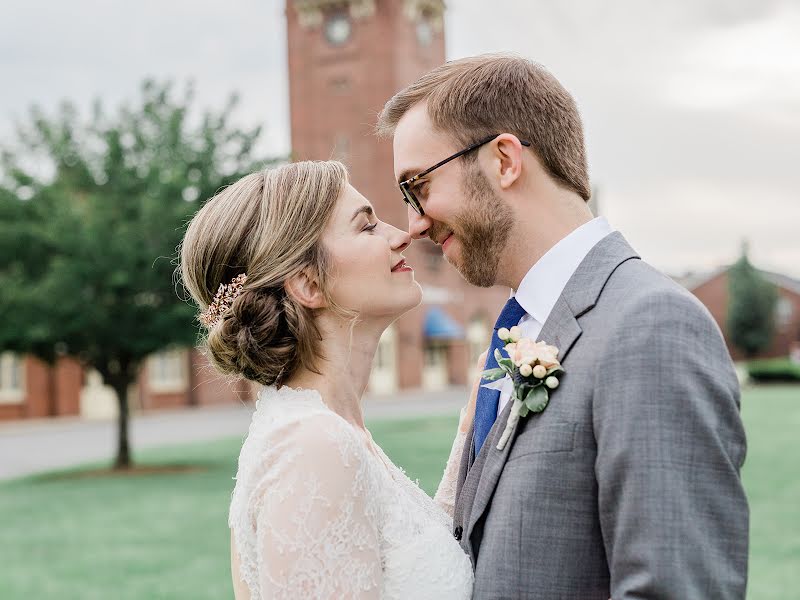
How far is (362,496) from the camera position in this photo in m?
2.53

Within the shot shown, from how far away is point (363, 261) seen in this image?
2951 mm

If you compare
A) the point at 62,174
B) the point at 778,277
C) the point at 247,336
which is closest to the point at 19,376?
the point at 62,174

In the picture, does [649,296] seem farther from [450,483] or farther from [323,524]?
[450,483]

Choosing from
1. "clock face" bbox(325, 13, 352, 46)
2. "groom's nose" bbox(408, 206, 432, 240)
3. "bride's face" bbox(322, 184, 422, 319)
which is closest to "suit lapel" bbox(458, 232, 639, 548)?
"groom's nose" bbox(408, 206, 432, 240)

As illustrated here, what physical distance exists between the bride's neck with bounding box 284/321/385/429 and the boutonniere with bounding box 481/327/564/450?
0.76 meters

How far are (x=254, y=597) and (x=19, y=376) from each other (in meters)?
34.3

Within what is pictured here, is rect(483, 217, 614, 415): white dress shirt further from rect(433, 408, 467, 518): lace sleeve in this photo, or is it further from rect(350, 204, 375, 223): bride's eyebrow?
rect(433, 408, 467, 518): lace sleeve

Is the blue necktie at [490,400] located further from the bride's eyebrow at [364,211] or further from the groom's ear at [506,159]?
the bride's eyebrow at [364,211]

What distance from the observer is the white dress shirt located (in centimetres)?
253

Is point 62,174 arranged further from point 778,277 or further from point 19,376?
point 778,277

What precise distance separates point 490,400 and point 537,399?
16.8 inches

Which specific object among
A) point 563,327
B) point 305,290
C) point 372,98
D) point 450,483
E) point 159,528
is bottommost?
point 159,528

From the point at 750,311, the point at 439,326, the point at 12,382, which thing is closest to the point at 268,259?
the point at 12,382

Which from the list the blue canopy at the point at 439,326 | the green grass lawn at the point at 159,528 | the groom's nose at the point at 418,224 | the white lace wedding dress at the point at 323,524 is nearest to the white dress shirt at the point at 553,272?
the groom's nose at the point at 418,224
